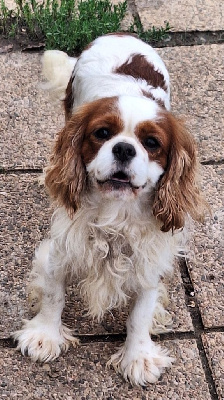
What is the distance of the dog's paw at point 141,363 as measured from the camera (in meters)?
3.29

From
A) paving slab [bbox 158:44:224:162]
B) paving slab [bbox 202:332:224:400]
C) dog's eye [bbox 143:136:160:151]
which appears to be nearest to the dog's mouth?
dog's eye [bbox 143:136:160:151]

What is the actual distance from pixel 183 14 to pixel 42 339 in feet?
Answer: 11.8

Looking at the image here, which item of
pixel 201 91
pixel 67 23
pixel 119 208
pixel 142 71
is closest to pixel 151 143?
pixel 119 208

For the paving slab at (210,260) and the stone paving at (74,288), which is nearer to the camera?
the stone paving at (74,288)

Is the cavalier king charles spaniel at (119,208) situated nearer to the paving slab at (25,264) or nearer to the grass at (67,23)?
the paving slab at (25,264)

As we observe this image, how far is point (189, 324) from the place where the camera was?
3.54 metres

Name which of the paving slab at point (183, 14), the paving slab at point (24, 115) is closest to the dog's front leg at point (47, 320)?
the paving slab at point (24, 115)

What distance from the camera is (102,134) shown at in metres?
2.81

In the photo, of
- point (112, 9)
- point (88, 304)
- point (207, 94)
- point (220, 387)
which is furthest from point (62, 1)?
point (220, 387)

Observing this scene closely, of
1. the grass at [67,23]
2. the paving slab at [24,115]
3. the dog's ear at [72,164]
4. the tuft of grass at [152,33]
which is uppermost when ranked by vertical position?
the dog's ear at [72,164]

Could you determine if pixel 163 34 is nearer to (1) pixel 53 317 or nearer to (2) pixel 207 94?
(2) pixel 207 94

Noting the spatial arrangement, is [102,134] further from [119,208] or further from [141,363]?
[141,363]

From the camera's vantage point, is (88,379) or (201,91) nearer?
(88,379)

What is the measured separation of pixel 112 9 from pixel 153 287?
11.2ft
